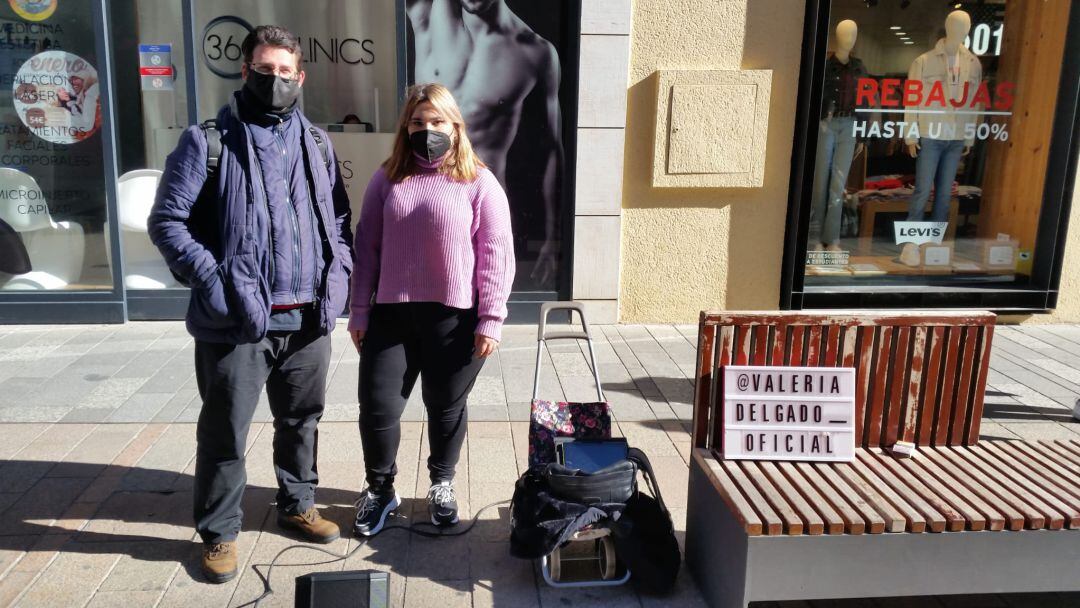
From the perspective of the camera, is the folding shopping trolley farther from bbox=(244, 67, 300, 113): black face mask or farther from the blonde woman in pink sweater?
bbox=(244, 67, 300, 113): black face mask

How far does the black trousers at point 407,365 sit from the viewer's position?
10.2 ft

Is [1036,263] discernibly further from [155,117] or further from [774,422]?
[155,117]

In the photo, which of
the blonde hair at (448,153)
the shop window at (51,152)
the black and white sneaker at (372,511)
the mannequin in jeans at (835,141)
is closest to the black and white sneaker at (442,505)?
the black and white sneaker at (372,511)

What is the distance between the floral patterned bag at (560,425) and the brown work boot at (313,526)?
809mm

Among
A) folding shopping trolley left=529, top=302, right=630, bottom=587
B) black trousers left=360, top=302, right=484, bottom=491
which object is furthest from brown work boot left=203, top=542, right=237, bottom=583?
folding shopping trolley left=529, top=302, right=630, bottom=587

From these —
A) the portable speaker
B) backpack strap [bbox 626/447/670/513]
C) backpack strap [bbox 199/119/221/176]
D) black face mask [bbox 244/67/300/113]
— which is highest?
black face mask [bbox 244/67/300/113]

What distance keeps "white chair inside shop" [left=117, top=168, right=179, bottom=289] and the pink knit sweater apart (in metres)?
3.84

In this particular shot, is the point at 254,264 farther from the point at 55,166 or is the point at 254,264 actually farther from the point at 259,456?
the point at 55,166

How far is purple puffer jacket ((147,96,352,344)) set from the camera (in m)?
2.68

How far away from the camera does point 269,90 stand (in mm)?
2754

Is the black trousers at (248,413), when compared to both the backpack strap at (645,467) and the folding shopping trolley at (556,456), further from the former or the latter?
the backpack strap at (645,467)

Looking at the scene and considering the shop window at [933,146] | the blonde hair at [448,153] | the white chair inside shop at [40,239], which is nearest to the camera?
the blonde hair at [448,153]

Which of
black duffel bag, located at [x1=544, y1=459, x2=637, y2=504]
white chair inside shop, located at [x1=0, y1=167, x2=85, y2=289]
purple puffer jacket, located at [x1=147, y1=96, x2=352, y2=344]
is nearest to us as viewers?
purple puffer jacket, located at [x1=147, y1=96, x2=352, y2=344]

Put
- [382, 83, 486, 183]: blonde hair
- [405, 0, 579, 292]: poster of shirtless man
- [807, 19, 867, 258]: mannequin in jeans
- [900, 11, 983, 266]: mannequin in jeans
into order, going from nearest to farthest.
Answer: [382, 83, 486, 183]: blonde hair < [405, 0, 579, 292]: poster of shirtless man < [807, 19, 867, 258]: mannequin in jeans < [900, 11, 983, 266]: mannequin in jeans
